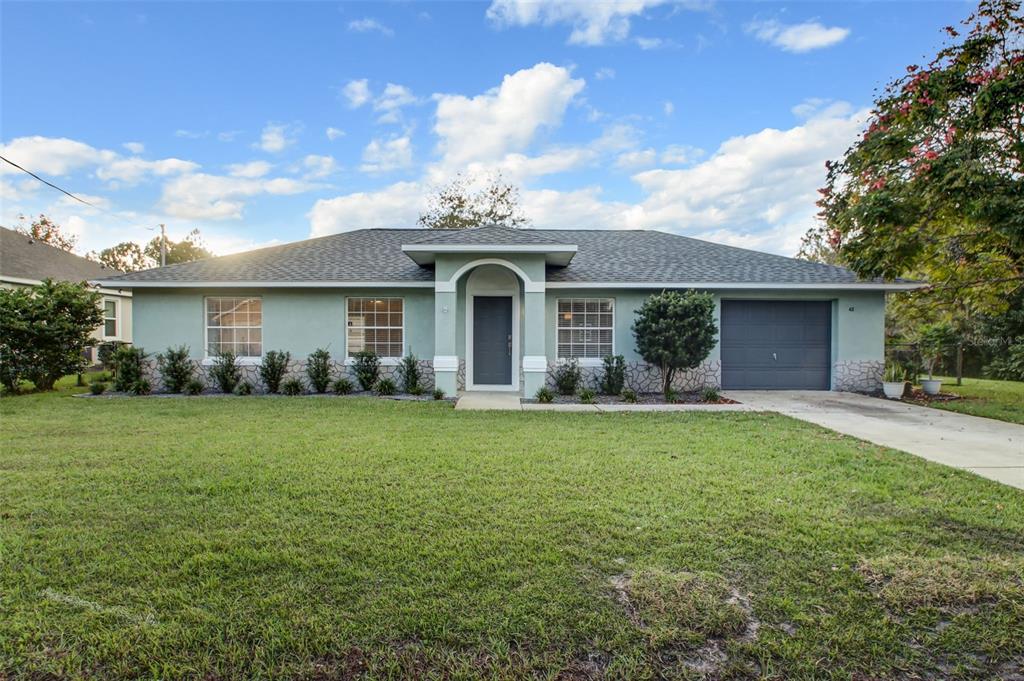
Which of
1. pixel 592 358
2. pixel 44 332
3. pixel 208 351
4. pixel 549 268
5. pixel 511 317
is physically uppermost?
pixel 549 268

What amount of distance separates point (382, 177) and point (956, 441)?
661 inches

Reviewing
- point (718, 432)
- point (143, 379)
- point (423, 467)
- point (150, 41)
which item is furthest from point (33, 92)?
point (718, 432)

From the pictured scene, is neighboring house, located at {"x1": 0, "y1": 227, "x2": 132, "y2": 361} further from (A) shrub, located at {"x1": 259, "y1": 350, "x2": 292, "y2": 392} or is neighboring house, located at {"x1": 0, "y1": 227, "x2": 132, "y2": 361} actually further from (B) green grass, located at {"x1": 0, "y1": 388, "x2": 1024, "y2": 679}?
(B) green grass, located at {"x1": 0, "y1": 388, "x2": 1024, "y2": 679}

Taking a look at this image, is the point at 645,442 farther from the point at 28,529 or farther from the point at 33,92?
the point at 33,92

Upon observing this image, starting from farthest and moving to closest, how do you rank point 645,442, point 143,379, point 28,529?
1. point 143,379
2. point 645,442
3. point 28,529

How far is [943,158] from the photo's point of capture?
6.25m

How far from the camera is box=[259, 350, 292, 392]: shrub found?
11875 mm

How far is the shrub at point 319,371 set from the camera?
1184cm

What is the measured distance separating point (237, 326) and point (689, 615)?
12974mm

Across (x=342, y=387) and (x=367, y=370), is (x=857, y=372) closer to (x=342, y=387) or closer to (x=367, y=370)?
(x=367, y=370)

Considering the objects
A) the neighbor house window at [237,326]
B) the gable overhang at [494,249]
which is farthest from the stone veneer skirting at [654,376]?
the neighbor house window at [237,326]

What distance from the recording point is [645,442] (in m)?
6.64

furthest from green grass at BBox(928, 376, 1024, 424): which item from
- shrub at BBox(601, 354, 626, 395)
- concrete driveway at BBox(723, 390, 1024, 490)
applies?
shrub at BBox(601, 354, 626, 395)

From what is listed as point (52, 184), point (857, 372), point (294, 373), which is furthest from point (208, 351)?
point (857, 372)
